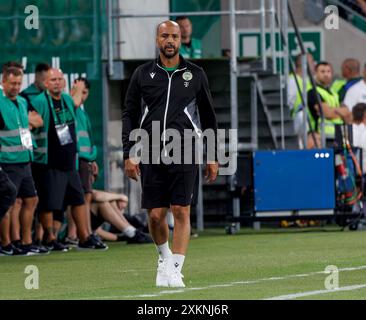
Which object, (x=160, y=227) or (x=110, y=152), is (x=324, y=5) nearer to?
(x=110, y=152)

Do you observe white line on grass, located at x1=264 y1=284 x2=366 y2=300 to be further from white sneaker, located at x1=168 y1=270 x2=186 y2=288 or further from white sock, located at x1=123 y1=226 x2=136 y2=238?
white sock, located at x1=123 y1=226 x2=136 y2=238

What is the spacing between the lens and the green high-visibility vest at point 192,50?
2265 cm

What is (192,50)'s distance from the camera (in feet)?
76.6

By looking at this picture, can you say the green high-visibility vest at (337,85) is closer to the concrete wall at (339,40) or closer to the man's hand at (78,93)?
the concrete wall at (339,40)

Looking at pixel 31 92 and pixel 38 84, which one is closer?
pixel 38 84

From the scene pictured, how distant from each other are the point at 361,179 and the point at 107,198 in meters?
4.18

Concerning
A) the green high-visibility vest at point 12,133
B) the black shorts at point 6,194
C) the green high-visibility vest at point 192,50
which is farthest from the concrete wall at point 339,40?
the black shorts at point 6,194

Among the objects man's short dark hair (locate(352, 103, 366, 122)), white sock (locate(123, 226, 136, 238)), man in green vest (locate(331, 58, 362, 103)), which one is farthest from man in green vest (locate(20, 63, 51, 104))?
man in green vest (locate(331, 58, 362, 103))

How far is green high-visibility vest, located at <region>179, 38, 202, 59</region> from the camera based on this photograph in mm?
22645

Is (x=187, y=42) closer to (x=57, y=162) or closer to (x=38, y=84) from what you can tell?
(x=38, y=84)

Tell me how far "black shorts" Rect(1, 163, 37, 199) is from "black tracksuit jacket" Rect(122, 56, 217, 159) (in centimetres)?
451

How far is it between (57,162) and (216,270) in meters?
4.54

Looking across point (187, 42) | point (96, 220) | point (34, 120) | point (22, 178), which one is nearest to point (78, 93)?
point (34, 120)
